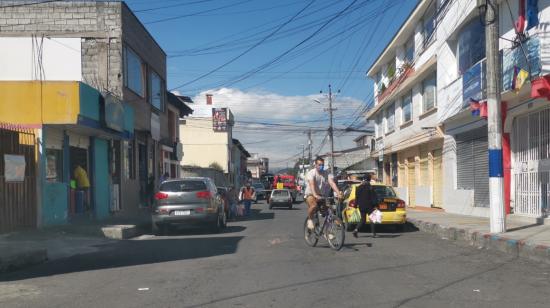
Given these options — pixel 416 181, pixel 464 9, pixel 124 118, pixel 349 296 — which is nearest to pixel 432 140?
pixel 416 181

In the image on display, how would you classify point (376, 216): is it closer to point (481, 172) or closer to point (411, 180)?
point (481, 172)

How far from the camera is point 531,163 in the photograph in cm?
1501

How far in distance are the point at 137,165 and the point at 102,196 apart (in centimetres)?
517

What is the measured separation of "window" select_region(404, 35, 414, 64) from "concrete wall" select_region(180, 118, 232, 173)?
96.9 ft

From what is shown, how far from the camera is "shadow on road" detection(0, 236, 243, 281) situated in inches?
356

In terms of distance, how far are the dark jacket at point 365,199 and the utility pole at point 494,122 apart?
2897 millimetres

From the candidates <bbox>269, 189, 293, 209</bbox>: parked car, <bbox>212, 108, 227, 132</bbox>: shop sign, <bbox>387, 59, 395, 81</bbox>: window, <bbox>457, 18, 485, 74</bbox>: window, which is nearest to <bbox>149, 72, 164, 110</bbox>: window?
<bbox>269, 189, 293, 209</bbox>: parked car

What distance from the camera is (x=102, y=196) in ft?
63.7

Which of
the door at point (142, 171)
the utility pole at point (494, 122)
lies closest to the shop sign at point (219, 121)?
the door at point (142, 171)

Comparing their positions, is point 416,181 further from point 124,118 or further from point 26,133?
point 26,133

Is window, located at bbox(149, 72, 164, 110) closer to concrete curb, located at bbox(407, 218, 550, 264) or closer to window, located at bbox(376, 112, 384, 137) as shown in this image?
concrete curb, located at bbox(407, 218, 550, 264)

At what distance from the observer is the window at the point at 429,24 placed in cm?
2358

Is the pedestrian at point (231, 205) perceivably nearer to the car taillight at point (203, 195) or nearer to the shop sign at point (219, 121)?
the car taillight at point (203, 195)

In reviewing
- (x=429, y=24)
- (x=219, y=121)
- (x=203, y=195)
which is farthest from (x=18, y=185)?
(x=219, y=121)
